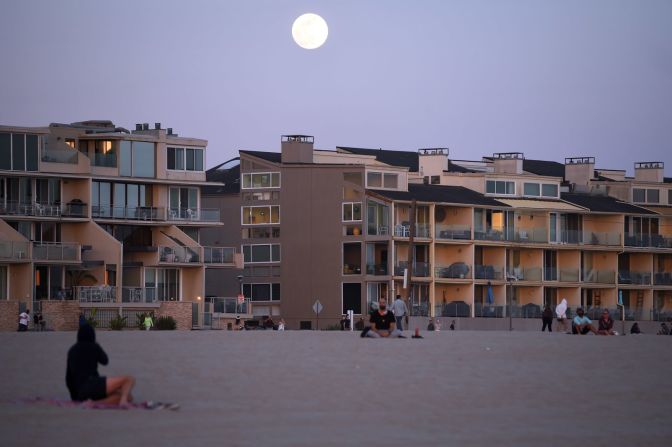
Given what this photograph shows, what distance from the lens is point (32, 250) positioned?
274 ft

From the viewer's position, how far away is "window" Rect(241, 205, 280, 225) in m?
104

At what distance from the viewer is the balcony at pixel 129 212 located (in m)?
90.4

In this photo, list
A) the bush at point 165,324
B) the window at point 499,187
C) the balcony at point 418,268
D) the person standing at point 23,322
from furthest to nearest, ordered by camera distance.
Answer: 1. the window at point 499,187
2. the balcony at point 418,268
3. the bush at point 165,324
4. the person standing at point 23,322

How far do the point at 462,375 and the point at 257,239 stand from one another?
77.8 m

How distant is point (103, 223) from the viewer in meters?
90.6

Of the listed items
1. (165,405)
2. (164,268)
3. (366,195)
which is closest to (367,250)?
(366,195)

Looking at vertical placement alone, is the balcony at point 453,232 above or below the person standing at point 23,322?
above

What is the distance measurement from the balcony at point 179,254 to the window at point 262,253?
1123cm

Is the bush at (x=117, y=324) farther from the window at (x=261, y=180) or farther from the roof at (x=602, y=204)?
the roof at (x=602, y=204)

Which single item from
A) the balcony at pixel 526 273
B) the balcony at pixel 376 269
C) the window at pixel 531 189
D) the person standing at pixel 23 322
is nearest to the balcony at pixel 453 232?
the balcony at pixel 526 273

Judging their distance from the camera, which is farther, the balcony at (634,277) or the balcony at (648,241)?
the balcony at (648,241)

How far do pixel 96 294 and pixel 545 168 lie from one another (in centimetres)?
5321

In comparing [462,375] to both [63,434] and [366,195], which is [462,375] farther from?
[366,195]

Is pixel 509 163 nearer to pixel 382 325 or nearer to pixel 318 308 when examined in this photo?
pixel 318 308
